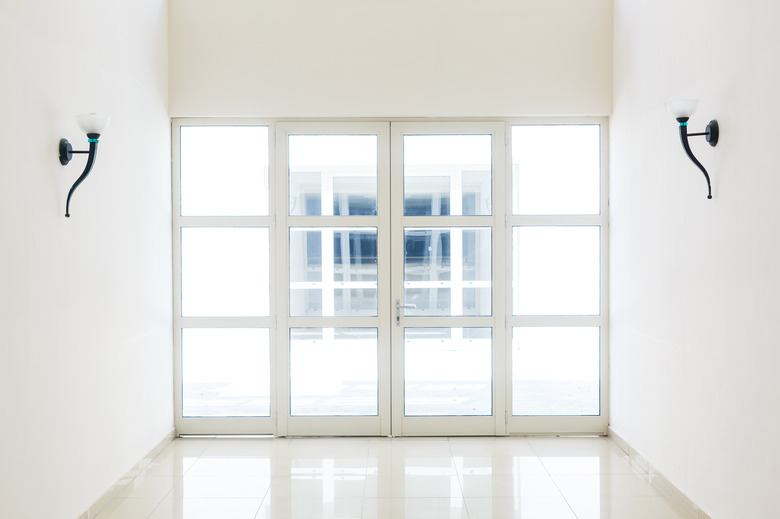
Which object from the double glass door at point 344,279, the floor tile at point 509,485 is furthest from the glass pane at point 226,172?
the floor tile at point 509,485

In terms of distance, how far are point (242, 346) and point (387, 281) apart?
1.12 metres

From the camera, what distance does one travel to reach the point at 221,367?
4.80m

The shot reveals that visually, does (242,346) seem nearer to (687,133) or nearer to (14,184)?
(14,184)

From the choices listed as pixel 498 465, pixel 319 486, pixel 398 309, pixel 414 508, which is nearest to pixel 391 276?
pixel 398 309

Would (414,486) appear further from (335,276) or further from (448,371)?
(335,276)

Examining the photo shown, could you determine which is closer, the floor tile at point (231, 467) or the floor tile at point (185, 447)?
the floor tile at point (231, 467)

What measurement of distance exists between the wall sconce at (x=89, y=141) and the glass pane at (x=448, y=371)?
2.43m

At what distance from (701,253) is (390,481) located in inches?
81.6

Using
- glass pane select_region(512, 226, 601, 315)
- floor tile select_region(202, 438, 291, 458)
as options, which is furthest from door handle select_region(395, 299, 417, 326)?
floor tile select_region(202, 438, 291, 458)

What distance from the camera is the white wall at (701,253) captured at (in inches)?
106

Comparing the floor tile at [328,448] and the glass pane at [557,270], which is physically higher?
the glass pane at [557,270]

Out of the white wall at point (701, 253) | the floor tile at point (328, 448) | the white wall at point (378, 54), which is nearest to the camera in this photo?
the white wall at point (701, 253)

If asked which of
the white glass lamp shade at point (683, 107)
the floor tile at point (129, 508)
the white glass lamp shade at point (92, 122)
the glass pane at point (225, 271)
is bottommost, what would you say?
the floor tile at point (129, 508)

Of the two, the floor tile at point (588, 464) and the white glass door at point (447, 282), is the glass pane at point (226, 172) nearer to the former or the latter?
the white glass door at point (447, 282)
